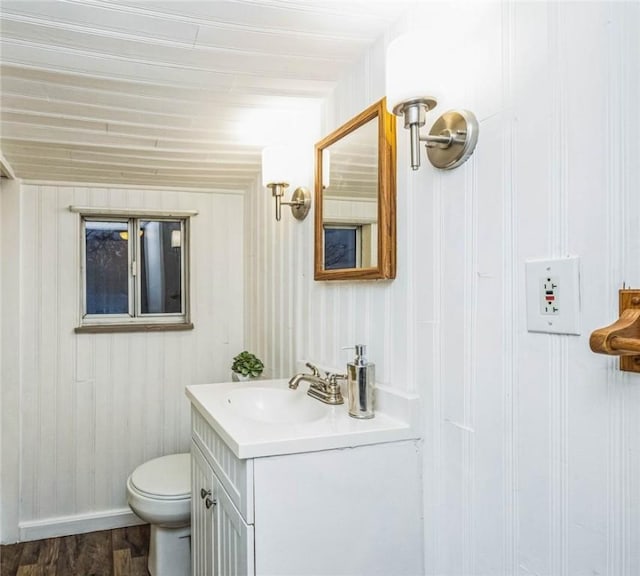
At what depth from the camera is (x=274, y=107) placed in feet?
6.47

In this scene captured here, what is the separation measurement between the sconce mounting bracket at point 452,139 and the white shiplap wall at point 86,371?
2189 mm

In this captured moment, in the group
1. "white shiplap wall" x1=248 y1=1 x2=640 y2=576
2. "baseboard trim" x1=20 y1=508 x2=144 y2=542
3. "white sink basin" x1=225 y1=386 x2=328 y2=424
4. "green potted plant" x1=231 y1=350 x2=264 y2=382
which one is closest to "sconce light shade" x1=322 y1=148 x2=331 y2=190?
"white shiplap wall" x1=248 y1=1 x2=640 y2=576

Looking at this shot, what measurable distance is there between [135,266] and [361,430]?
2.27m

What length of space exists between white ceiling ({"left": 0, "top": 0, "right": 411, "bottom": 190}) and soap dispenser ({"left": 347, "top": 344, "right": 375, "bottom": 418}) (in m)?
0.90

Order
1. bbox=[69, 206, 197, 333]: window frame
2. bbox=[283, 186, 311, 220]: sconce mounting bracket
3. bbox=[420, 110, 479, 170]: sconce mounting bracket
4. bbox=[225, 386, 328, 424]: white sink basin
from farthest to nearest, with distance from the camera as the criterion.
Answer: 1. bbox=[69, 206, 197, 333]: window frame
2. bbox=[283, 186, 311, 220]: sconce mounting bracket
3. bbox=[225, 386, 328, 424]: white sink basin
4. bbox=[420, 110, 479, 170]: sconce mounting bracket

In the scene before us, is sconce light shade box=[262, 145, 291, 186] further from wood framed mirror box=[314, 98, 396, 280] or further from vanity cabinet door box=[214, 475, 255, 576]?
vanity cabinet door box=[214, 475, 255, 576]

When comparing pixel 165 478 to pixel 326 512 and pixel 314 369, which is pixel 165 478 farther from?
pixel 326 512

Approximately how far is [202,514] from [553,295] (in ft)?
4.47

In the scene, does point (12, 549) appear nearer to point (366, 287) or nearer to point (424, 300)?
point (366, 287)

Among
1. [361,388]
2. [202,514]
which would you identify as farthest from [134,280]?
[361,388]

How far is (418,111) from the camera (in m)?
1.16

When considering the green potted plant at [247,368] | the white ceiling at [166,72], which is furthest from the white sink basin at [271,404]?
the white ceiling at [166,72]

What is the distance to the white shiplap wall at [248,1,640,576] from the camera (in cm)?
81

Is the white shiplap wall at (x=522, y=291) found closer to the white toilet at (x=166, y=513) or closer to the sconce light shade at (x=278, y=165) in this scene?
the sconce light shade at (x=278, y=165)
